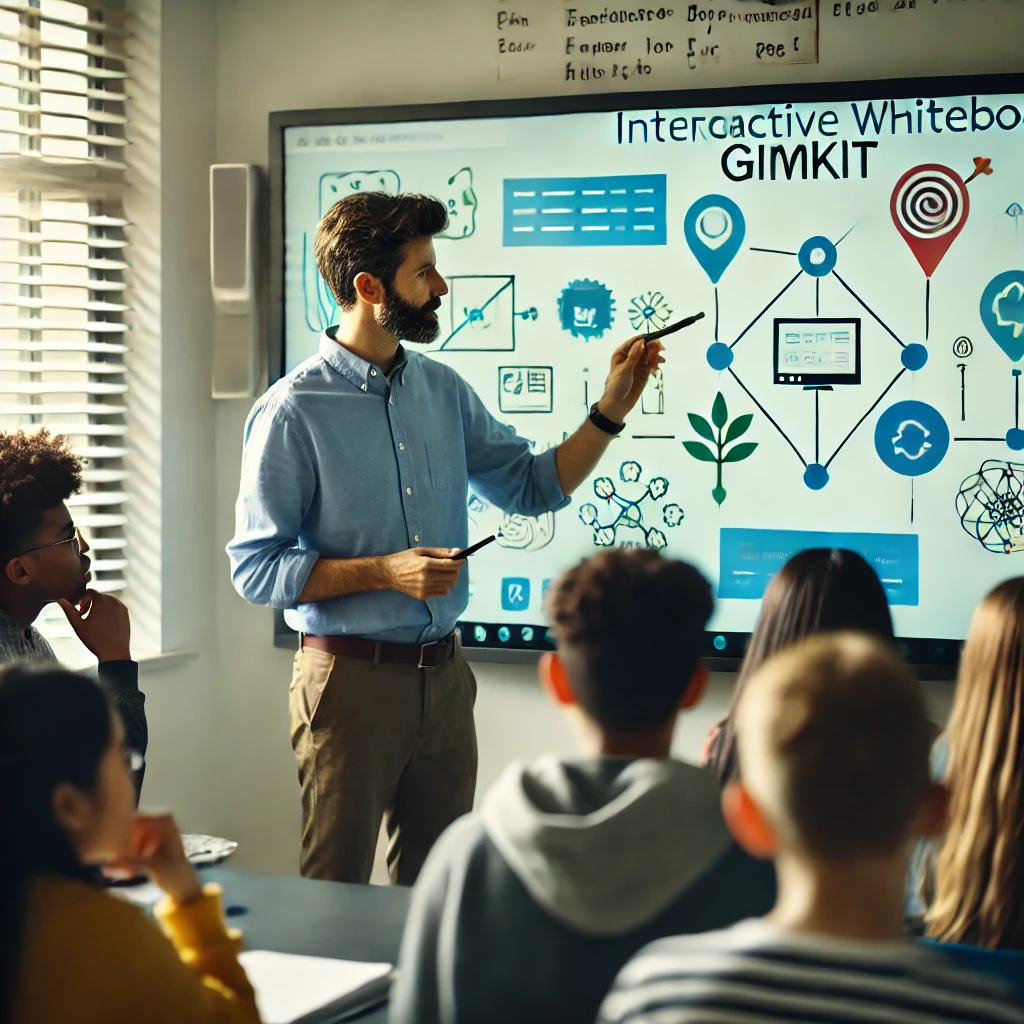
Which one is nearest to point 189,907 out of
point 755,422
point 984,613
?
point 984,613

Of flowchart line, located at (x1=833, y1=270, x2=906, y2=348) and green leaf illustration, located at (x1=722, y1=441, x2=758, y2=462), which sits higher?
flowchart line, located at (x1=833, y1=270, x2=906, y2=348)

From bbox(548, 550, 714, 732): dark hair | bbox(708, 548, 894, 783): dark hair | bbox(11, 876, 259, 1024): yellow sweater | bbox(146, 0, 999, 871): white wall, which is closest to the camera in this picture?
bbox(11, 876, 259, 1024): yellow sweater

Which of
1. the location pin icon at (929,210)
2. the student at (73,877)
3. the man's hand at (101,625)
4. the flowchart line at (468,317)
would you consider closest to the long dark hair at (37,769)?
the student at (73,877)

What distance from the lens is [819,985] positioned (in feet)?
2.72

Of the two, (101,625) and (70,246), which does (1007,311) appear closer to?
(101,625)

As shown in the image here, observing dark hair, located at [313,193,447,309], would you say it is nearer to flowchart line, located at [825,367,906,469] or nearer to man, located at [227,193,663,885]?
man, located at [227,193,663,885]

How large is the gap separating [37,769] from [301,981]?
1.50 feet

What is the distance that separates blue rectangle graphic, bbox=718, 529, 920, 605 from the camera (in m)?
2.76

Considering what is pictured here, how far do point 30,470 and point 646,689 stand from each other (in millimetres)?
1193

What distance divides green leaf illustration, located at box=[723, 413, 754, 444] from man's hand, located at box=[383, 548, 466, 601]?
90 centimetres

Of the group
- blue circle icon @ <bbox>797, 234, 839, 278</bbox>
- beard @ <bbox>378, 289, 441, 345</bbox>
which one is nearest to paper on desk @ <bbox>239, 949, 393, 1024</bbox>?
beard @ <bbox>378, 289, 441, 345</bbox>

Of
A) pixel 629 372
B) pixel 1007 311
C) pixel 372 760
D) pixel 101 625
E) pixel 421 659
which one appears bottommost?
pixel 372 760

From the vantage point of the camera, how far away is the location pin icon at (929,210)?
2703 mm

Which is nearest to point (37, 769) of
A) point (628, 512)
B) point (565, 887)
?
point (565, 887)
